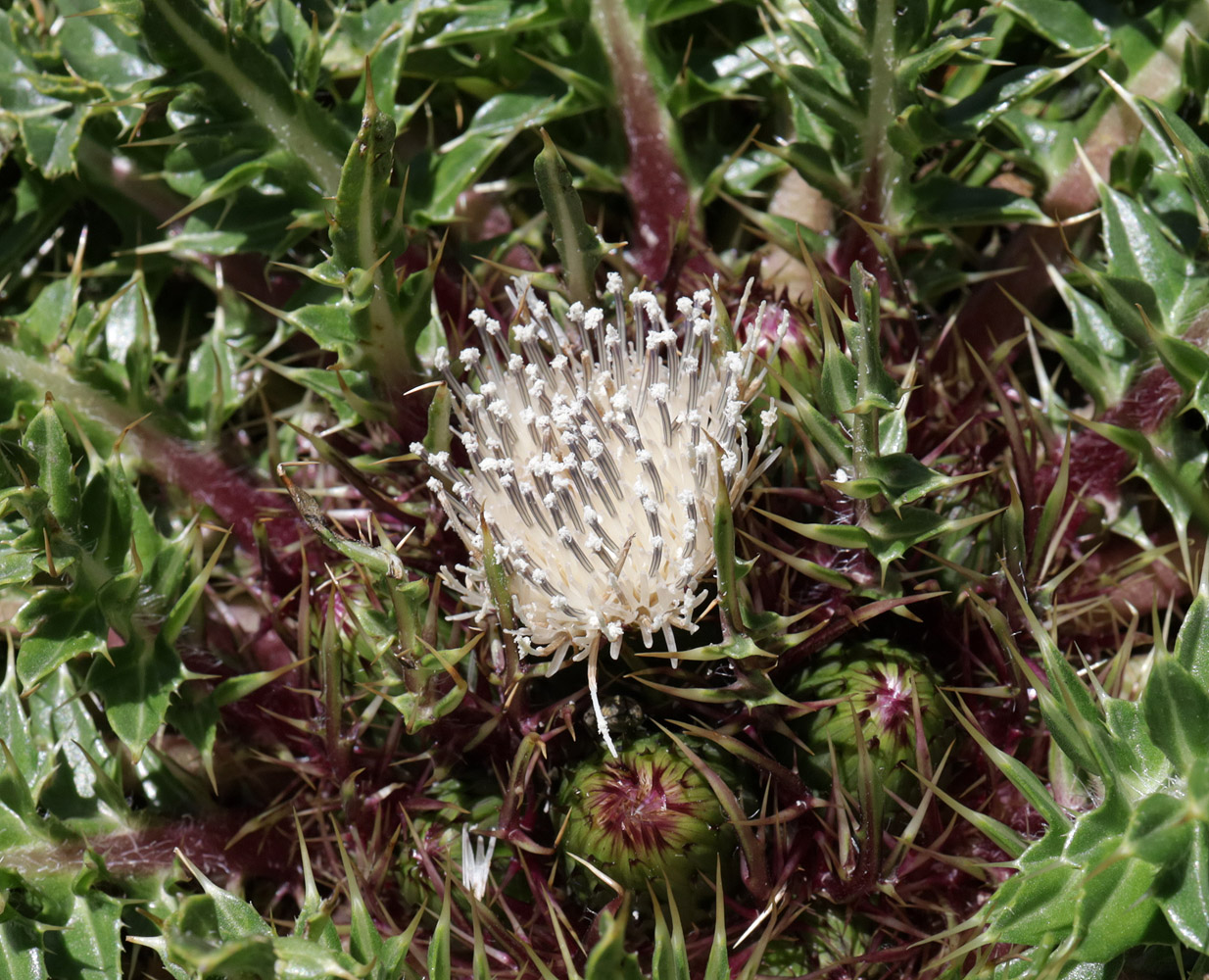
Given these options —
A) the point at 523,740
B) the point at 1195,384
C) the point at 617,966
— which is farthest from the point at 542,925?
the point at 1195,384

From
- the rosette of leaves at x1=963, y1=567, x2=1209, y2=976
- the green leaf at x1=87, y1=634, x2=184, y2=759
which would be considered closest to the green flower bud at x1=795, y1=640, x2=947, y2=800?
the rosette of leaves at x1=963, y1=567, x2=1209, y2=976

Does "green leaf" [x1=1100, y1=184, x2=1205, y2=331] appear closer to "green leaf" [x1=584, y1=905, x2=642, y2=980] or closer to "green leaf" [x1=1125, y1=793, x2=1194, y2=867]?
"green leaf" [x1=1125, y1=793, x2=1194, y2=867]

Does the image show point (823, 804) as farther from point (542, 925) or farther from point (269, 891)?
point (269, 891)

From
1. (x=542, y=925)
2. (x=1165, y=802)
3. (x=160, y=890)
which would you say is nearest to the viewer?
(x=1165, y=802)

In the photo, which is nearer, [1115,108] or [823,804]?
[823,804]

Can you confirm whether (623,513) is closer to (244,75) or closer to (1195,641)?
(1195,641)
